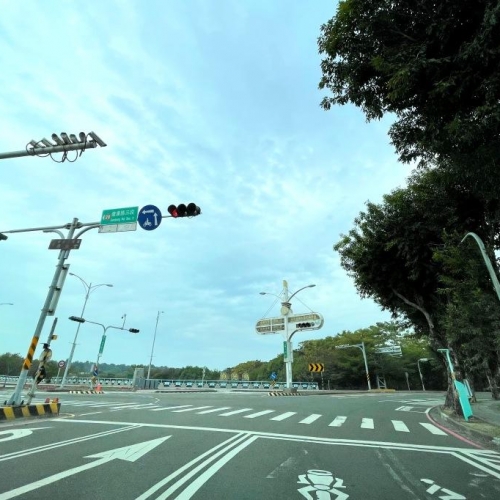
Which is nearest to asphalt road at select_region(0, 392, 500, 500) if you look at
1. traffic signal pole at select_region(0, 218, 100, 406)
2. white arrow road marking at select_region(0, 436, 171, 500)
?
white arrow road marking at select_region(0, 436, 171, 500)

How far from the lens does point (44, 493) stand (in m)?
4.47

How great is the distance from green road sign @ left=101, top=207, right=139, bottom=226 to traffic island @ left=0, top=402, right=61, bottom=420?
6.41 metres

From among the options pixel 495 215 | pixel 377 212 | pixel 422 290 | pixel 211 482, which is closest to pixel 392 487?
pixel 211 482

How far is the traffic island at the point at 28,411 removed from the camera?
10.9m

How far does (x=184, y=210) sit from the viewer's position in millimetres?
10477

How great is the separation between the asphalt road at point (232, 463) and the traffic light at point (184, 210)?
18.6 feet

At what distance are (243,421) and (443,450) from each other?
6135mm

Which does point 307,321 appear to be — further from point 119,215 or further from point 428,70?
point 428,70

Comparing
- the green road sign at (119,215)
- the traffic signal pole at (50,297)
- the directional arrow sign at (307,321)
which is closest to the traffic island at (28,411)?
the traffic signal pole at (50,297)

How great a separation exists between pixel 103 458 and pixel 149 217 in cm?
717

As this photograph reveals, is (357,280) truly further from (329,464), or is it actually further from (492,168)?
(329,464)

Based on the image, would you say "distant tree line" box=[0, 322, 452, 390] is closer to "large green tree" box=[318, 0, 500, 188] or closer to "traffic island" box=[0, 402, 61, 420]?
"traffic island" box=[0, 402, 61, 420]

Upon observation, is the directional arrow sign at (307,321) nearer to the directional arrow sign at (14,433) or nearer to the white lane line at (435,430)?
the white lane line at (435,430)

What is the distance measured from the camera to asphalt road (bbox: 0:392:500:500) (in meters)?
4.81
